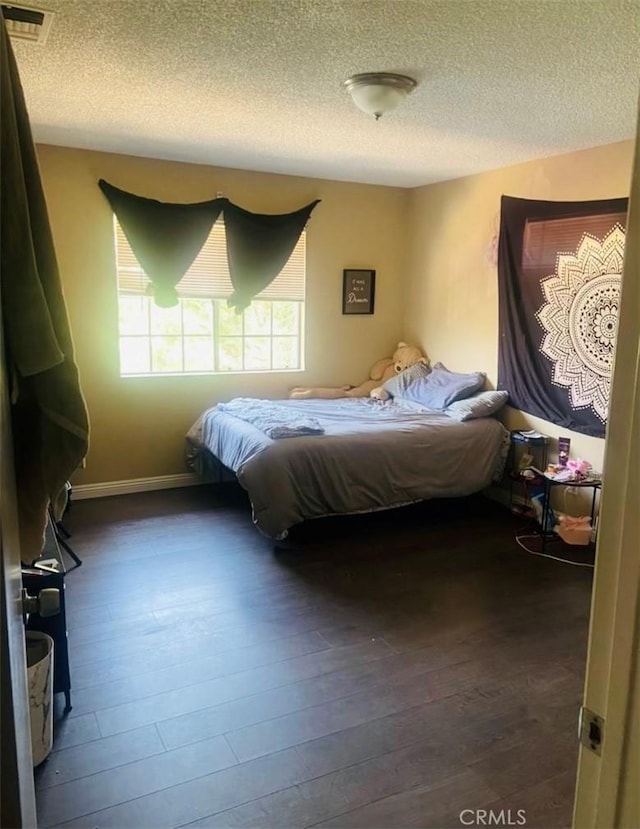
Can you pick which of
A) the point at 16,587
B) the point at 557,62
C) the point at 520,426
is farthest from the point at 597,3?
the point at 520,426

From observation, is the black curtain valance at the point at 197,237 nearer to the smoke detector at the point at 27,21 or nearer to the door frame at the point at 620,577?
the smoke detector at the point at 27,21

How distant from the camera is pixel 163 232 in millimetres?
Result: 4504

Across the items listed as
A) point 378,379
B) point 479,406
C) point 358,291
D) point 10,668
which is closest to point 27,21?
point 10,668

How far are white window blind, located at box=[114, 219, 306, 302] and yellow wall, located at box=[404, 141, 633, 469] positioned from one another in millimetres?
1099

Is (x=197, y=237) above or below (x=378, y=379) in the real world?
above

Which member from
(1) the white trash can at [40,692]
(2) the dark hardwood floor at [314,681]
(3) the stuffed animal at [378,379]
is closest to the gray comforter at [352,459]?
(2) the dark hardwood floor at [314,681]

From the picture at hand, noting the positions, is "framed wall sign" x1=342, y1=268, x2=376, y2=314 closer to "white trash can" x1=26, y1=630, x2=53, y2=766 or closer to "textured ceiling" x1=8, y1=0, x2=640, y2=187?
"textured ceiling" x1=8, y1=0, x2=640, y2=187

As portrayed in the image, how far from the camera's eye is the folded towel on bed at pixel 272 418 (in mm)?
3795

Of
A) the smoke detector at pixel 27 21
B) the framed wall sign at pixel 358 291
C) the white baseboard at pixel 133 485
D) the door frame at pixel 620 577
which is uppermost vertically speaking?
the smoke detector at pixel 27 21

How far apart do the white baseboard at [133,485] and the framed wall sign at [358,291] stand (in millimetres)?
1984

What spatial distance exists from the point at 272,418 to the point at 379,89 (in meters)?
2.10

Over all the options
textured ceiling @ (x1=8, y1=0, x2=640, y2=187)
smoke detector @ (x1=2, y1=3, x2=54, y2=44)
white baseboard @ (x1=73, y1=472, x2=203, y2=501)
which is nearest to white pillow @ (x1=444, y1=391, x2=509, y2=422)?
textured ceiling @ (x1=8, y1=0, x2=640, y2=187)

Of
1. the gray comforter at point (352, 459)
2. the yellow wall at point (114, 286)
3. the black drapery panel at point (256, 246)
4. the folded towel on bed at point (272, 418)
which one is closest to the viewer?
the gray comforter at point (352, 459)

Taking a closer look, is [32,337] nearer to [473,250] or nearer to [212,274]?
[212,274]
